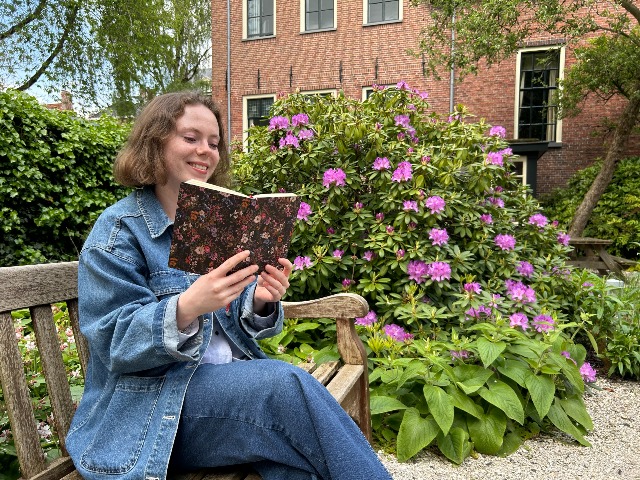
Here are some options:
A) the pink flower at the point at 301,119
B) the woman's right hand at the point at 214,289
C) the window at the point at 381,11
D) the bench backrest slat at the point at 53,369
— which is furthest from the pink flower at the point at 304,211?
the window at the point at 381,11

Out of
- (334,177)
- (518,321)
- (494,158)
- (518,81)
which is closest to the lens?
(518,321)

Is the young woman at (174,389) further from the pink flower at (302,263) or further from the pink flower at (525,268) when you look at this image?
the pink flower at (525,268)

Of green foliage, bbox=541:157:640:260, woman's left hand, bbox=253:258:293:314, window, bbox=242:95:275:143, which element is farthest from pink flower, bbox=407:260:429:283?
window, bbox=242:95:275:143

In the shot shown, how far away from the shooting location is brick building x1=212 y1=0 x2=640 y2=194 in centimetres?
1148

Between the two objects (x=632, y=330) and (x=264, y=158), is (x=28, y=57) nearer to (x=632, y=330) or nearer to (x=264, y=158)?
(x=264, y=158)

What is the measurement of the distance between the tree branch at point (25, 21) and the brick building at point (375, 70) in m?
4.17

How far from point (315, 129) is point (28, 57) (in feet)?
43.4

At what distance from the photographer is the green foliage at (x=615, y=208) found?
9461mm

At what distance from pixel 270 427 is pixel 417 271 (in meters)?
1.71

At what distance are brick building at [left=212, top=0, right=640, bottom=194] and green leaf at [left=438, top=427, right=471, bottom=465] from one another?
8776 millimetres

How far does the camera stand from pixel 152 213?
1.29 meters

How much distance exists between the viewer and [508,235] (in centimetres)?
302

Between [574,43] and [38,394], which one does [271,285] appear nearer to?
[38,394]

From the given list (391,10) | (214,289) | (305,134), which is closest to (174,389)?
(214,289)
